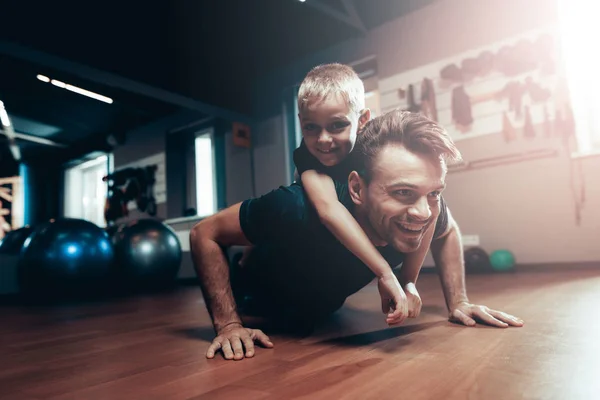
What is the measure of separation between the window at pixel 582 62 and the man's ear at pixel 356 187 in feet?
10.2

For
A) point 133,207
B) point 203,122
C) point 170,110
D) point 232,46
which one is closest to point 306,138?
point 232,46

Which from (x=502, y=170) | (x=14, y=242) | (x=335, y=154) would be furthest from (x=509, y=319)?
(x=14, y=242)

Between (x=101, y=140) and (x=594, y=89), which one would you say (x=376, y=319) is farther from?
(x=101, y=140)

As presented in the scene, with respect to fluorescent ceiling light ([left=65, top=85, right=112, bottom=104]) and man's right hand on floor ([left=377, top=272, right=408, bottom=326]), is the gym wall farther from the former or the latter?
fluorescent ceiling light ([left=65, top=85, right=112, bottom=104])

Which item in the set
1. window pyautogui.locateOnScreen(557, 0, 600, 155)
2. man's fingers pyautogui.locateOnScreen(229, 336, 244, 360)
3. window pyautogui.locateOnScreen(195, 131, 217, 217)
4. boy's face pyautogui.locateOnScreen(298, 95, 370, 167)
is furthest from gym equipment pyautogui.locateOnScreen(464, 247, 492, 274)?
window pyautogui.locateOnScreen(195, 131, 217, 217)

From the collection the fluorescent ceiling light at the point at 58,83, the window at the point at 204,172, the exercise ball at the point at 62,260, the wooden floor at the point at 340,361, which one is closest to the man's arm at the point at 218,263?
the wooden floor at the point at 340,361

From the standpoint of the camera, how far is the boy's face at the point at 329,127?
1.15 metres

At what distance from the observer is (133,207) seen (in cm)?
676

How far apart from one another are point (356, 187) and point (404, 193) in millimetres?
139

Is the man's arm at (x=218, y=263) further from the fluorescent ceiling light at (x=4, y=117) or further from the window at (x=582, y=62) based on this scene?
the fluorescent ceiling light at (x=4, y=117)

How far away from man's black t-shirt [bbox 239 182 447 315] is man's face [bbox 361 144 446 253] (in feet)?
0.44

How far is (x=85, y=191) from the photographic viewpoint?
8.65 metres

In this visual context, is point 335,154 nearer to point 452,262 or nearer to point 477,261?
point 452,262

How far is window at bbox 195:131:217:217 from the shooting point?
5.99 metres
